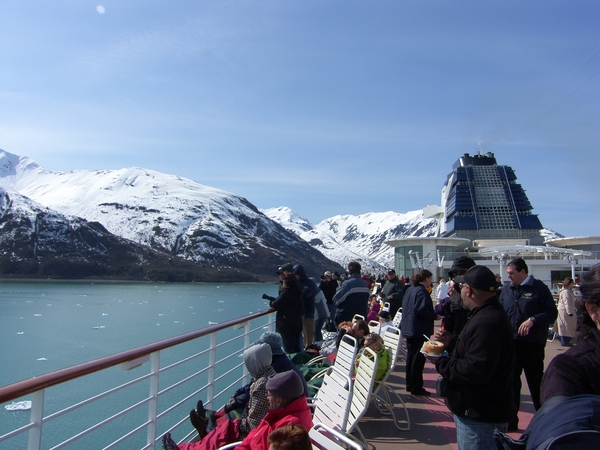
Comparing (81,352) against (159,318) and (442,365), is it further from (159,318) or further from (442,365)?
(442,365)

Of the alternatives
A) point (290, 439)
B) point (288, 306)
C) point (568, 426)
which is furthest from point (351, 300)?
point (568, 426)

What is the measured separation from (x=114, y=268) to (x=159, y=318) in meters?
95.8

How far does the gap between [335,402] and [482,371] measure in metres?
1.18

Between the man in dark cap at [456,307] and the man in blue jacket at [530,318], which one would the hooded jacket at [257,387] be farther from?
the man in blue jacket at [530,318]

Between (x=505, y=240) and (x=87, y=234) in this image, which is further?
(x=87, y=234)

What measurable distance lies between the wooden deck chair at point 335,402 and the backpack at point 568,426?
1839mm

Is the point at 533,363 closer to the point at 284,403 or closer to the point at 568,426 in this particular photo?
the point at 284,403

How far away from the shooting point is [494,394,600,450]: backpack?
117 cm

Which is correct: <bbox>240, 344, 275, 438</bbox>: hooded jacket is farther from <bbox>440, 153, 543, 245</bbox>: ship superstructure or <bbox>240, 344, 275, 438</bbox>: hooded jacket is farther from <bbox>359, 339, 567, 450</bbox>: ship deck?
<bbox>440, 153, 543, 245</bbox>: ship superstructure

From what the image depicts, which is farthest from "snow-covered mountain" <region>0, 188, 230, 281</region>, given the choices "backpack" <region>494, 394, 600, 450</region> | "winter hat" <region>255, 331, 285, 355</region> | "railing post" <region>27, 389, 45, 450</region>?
"backpack" <region>494, 394, 600, 450</region>

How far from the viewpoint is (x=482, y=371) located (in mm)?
2445

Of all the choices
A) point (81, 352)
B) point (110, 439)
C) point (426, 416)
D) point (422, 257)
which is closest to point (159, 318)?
point (81, 352)

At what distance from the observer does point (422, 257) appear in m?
43.5

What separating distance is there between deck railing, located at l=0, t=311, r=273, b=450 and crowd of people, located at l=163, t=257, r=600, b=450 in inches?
20.5
